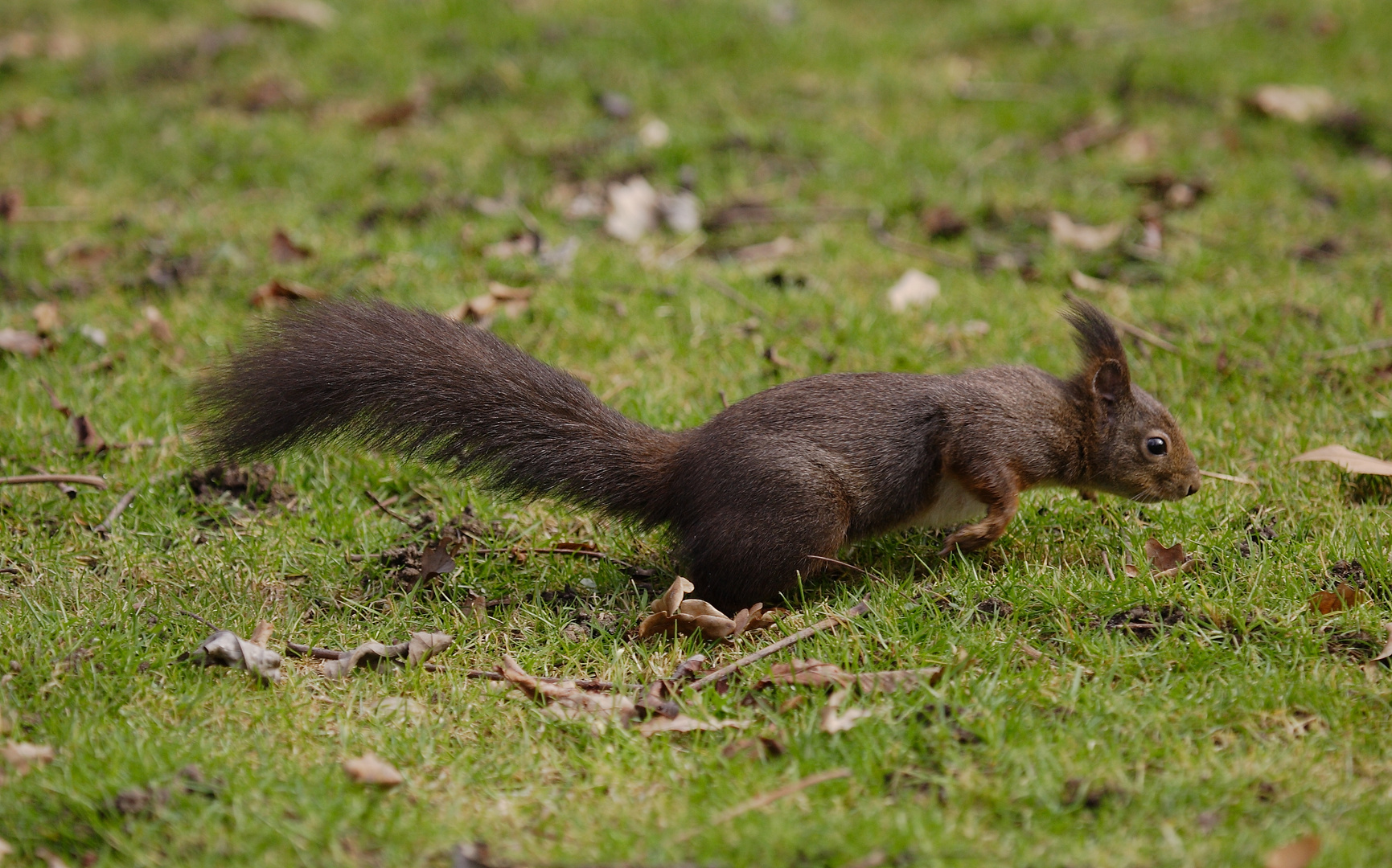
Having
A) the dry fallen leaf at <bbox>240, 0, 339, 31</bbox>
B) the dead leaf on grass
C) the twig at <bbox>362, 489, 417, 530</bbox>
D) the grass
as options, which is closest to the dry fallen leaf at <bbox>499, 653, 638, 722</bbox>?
the grass

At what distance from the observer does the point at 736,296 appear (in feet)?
14.8

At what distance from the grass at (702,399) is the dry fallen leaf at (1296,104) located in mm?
126

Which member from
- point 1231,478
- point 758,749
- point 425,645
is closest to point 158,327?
point 425,645

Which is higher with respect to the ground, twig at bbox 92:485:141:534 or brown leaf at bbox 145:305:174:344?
brown leaf at bbox 145:305:174:344

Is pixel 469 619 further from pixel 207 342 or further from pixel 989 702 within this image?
pixel 207 342

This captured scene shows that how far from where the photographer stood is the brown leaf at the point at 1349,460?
3.24 m

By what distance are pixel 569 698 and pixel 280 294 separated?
2455mm

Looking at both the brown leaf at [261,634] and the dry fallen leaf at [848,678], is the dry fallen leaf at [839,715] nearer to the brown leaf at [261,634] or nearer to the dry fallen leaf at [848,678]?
the dry fallen leaf at [848,678]

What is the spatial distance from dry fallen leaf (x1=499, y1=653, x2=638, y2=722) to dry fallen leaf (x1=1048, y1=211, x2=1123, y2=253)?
3.16 m

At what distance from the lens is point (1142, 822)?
2.14 m

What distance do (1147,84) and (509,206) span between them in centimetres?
332

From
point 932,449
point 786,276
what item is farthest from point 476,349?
point 786,276

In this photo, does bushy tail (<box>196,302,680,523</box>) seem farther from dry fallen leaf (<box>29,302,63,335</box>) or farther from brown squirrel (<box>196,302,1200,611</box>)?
dry fallen leaf (<box>29,302,63,335</box>)

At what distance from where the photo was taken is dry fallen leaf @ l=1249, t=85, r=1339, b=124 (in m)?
5.91
